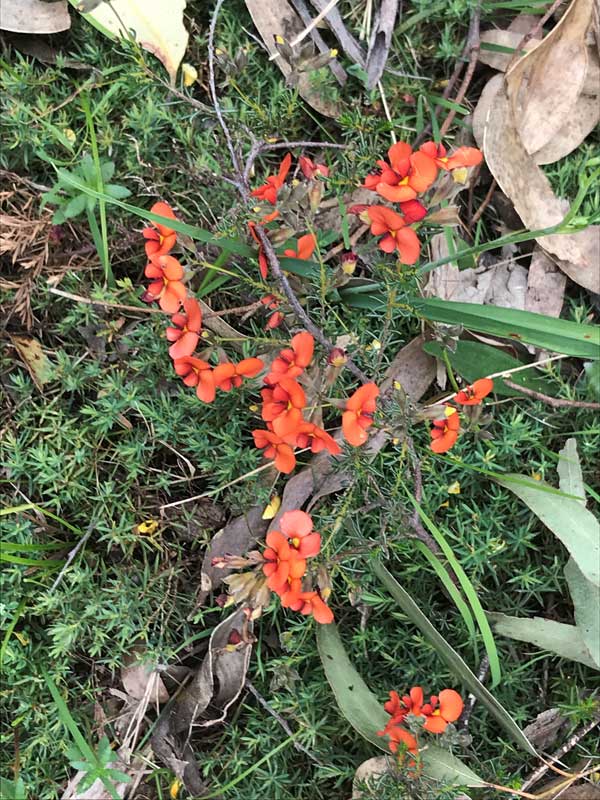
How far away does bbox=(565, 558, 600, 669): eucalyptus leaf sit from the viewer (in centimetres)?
245

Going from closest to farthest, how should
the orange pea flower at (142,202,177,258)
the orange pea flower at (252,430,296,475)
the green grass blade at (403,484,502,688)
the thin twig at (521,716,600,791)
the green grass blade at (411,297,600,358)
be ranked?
the orange pea flower at (252,430,296,475), the orange pea flower at (142,202,177,258), the green grass blade at (411,297,600,358), the green grass blade at (403,484,502,688), the thin twig at (521,716,600,791)

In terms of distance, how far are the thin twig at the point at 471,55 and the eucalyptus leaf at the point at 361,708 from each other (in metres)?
1.84

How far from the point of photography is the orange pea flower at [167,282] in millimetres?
2070

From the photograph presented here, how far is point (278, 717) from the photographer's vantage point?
2582 mm

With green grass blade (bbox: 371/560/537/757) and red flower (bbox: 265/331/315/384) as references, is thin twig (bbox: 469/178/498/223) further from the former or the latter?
green grass blade (bbox: 371/560/537/757)

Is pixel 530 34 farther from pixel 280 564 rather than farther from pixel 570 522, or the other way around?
pixel 280 564

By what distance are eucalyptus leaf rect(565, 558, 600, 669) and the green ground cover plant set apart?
15mm

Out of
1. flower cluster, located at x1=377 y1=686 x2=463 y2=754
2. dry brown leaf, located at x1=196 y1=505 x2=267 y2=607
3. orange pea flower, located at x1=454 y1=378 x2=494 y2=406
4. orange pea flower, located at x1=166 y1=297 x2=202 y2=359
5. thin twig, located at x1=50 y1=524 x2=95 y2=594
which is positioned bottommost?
flower cluster, located at x1=377 y1=686 x2=463 y2=754

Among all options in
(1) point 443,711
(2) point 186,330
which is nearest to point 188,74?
(2) point 186,330

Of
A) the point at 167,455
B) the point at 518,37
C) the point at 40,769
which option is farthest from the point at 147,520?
the point at 518,37

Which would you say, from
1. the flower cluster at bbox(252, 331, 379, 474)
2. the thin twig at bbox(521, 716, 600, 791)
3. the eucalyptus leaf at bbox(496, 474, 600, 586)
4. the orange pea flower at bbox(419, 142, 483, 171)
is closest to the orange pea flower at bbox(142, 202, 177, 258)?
the flower cluster at bbox(252, 331, 379, 474)

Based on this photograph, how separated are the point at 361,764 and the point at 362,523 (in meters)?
0.80

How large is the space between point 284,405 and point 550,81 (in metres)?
1.65

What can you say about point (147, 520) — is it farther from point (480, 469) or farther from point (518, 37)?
point (518, 37)
